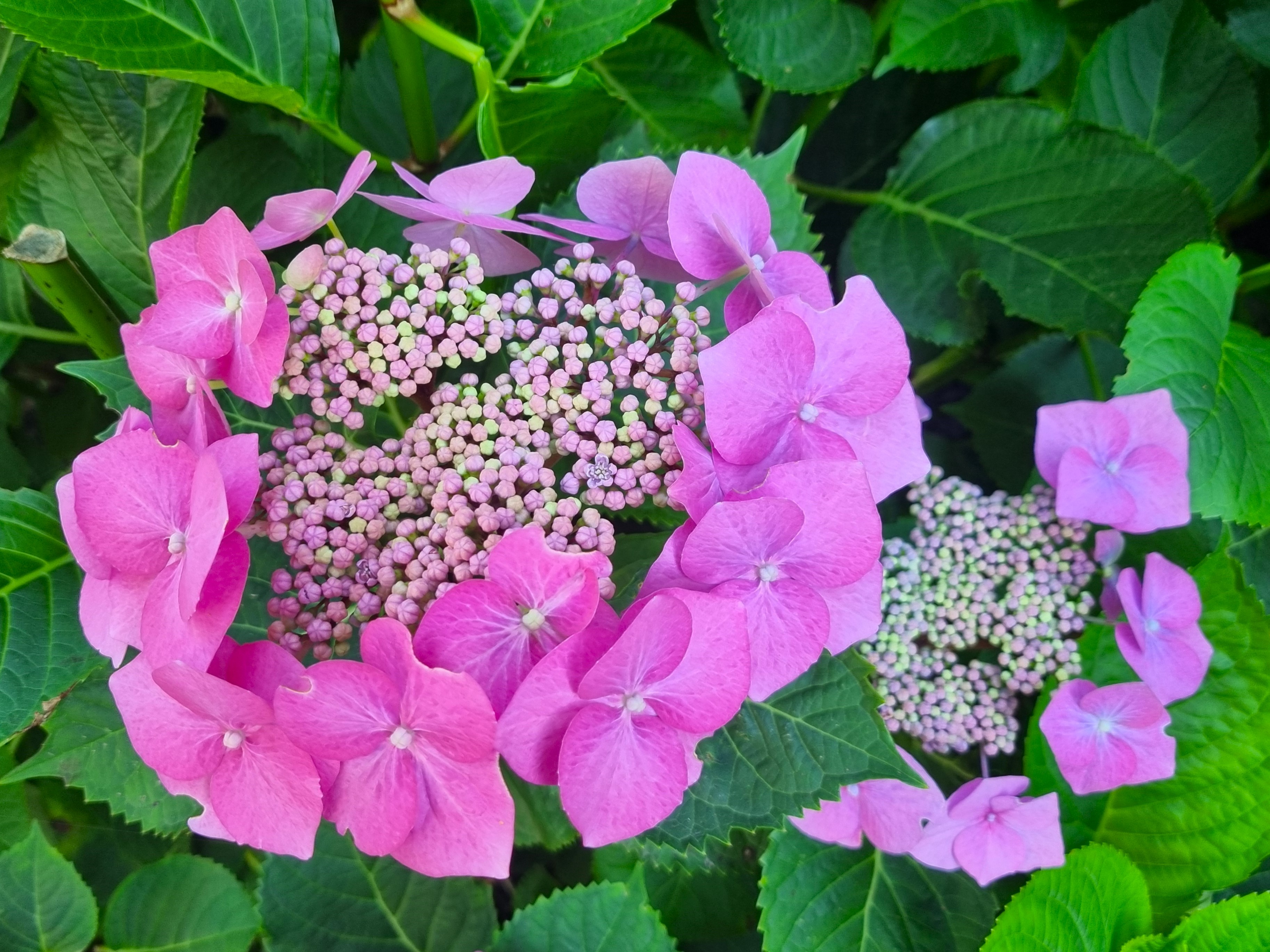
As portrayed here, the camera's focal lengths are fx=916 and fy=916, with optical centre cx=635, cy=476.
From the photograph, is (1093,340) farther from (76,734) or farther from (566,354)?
(76,734)

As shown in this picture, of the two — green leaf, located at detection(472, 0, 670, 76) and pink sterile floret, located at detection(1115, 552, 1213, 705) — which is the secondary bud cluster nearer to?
pink sterile floret, located at detection(1115, 552, 1213, 705)

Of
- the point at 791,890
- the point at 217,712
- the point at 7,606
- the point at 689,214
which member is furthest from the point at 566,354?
the point at 791,890

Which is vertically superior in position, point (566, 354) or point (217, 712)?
point (566, 354)

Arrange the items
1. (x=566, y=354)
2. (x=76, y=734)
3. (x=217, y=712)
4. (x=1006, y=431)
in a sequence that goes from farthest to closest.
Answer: (x=1006, y=431)
(x=76, y=734)
(x=566, y=354)
(x=217, y=712)

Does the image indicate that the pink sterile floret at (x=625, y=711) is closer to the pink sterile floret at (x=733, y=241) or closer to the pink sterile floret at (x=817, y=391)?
the pink sterile floret at (x=817, y=391)

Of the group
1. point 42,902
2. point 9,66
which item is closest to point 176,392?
point 9,66

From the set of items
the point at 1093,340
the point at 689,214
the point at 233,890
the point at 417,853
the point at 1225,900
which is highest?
the point at 689,214

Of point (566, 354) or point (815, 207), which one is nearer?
point (566, 354)
